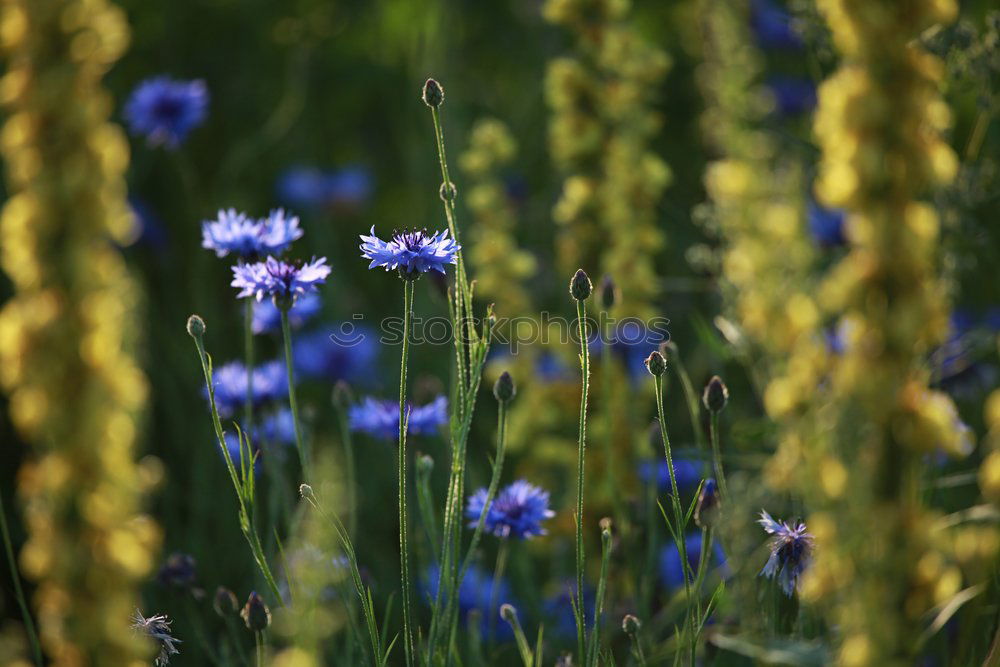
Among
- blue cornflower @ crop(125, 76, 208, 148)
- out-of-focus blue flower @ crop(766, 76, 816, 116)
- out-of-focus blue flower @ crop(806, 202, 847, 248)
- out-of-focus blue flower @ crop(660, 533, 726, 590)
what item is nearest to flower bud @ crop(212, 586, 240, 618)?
out-of-focus blue flower @ crop(660, 533, 726, 590)

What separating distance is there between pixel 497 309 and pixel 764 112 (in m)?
0.75

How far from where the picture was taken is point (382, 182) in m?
4.03

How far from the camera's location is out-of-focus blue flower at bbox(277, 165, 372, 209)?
3.52 meters

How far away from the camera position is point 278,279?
142 centimetres

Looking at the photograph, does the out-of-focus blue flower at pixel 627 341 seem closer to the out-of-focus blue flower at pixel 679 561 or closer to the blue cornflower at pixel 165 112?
the out-of-focus blue flower at pixel 679 561

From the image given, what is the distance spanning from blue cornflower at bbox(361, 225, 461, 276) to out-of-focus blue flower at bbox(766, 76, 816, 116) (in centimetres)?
289

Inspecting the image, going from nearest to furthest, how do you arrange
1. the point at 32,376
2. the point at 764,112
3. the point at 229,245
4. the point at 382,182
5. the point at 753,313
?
1. the point at 32,376
2. the point at 753,313
3. the point at 229,245
4. the point at 764,112
5. the point at 382,182

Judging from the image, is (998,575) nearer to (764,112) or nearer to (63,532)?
(63,532)

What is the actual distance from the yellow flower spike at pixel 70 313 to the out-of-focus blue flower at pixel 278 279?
2.25ft

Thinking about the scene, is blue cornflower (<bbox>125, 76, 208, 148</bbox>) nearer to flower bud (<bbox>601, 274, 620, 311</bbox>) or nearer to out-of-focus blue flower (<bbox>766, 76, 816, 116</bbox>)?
flower bud (<bbox>601, 274, 620, 311</bbox>)

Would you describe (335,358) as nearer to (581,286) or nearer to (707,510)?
(581,286)

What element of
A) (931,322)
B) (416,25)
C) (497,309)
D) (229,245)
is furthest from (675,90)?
(931,322)

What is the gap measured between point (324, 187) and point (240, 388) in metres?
1.82

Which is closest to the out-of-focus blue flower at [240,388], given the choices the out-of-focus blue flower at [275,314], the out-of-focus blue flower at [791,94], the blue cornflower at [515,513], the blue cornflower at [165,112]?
the out-of-focus blue flower at [275,314]
